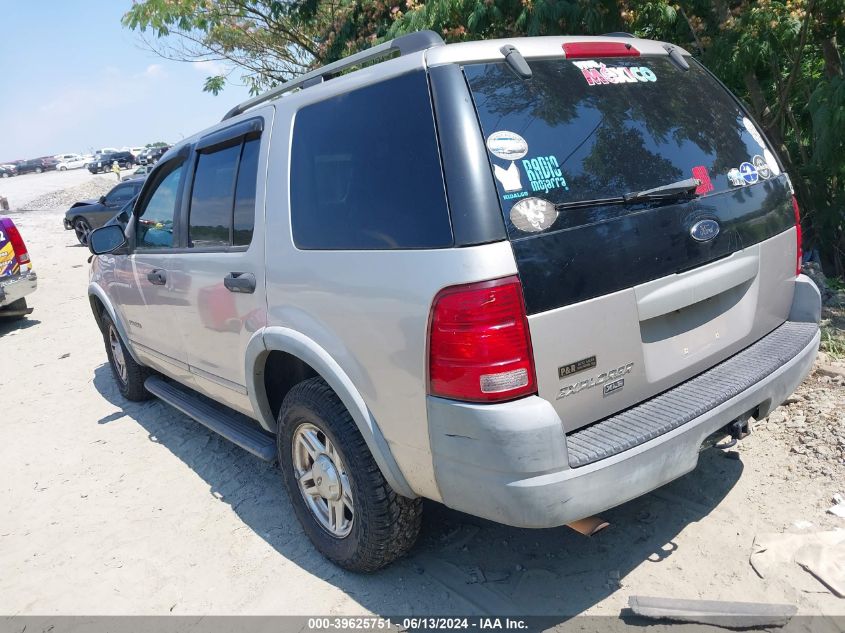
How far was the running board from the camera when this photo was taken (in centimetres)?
352

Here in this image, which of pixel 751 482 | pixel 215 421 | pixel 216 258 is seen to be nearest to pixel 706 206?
pixel 751 482

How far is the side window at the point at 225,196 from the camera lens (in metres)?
3.27

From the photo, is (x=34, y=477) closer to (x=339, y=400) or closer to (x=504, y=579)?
(x=339, y=400)

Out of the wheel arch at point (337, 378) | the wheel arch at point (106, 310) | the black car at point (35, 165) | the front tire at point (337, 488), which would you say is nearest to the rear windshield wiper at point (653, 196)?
the wheel arch at point (337, 378)

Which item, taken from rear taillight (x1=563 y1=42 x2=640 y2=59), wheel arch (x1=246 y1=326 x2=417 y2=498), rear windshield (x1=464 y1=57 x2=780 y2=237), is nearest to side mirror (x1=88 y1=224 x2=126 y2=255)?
wheel arch (x1=246 y1=326 x2=417 y2=498)

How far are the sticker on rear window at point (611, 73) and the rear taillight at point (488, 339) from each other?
1021 millimetres

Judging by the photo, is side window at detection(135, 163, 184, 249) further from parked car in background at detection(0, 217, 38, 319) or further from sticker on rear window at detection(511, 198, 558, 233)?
parked car in background at detection(0, 217, 38, 319)

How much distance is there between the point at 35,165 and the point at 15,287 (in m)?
70.7

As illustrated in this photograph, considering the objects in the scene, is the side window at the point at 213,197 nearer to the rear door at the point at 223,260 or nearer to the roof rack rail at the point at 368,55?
the rear door at the point at 223,260

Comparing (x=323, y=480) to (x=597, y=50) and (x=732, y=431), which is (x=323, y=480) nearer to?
(x=732, y=431)

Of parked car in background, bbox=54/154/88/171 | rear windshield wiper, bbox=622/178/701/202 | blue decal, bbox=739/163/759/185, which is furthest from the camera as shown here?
parked car in background, bbox=54/154/88/171

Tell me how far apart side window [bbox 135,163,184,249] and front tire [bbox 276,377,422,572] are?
1.69 m

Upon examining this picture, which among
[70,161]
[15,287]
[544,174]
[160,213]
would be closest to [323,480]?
[544,174]

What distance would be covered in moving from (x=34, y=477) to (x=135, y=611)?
2.03m
